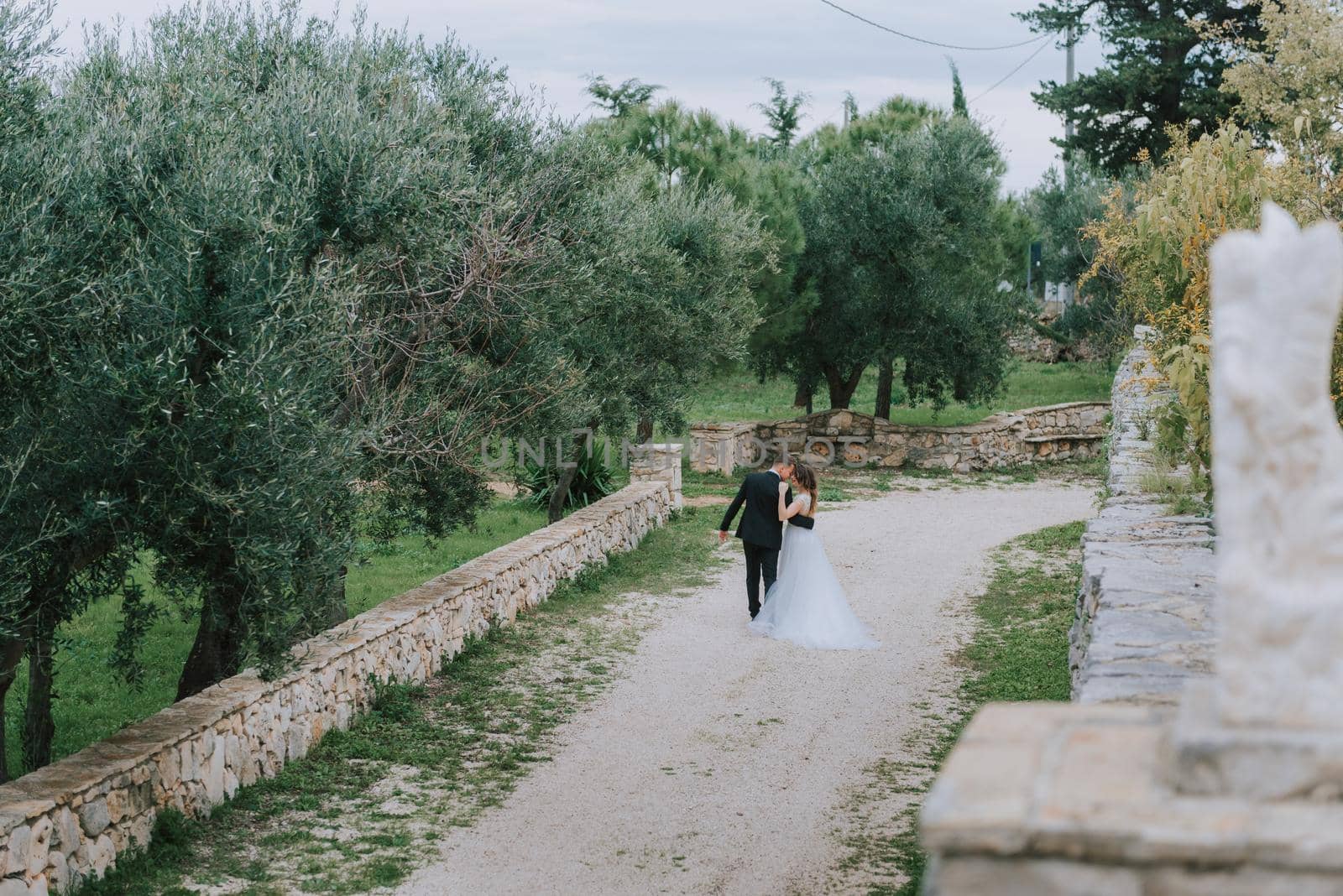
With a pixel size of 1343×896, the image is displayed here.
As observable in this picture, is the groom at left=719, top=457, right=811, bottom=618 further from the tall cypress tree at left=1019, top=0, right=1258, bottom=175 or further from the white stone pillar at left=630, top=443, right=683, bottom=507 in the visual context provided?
the tall cypress tree at left=1019, top=0, right=1258, bottom=175

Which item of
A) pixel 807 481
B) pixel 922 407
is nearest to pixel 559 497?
pixel 807 481

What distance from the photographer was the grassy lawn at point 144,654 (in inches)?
364

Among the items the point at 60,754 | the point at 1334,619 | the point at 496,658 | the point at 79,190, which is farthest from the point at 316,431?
the point at 1334,619

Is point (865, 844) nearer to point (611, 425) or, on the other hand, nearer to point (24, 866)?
point (24, 866)

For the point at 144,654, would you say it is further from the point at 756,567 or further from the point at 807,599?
the point at 807,599

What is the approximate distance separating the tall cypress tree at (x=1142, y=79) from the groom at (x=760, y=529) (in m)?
17.4

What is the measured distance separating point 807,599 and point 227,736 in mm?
5948

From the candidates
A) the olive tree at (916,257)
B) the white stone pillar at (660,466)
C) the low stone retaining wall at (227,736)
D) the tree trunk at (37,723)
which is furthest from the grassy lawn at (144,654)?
the olive tree at (916,257)

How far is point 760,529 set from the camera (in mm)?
12523

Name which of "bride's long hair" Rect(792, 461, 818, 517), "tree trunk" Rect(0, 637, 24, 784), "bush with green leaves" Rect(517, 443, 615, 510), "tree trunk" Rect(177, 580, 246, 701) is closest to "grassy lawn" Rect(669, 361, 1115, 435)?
"bush with green leaves" Rect(517, 443, 615, 510)

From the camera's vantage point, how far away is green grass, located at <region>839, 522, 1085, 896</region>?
6801 millimetres

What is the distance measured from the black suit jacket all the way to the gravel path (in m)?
0.86

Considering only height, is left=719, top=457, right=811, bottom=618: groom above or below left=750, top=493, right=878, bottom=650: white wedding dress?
above

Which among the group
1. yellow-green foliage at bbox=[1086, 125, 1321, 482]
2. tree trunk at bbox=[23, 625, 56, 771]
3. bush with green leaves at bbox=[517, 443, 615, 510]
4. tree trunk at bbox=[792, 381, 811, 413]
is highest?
yellow-green foliage at bbox=[1086, 125, 1321, 482]
